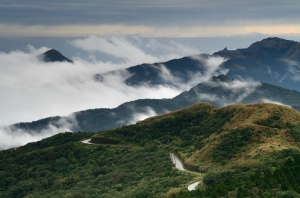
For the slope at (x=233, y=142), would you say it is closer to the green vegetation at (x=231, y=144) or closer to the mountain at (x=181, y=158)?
the green vegetation at (x=231, y=144)

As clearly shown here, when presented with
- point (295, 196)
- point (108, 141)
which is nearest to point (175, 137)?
point (108, 141)

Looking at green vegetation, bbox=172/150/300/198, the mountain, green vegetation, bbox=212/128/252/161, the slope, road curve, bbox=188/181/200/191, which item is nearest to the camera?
green vegetation, bbox=172/150/300/198

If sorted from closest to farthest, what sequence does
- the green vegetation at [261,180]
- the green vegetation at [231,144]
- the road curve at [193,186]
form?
1. the green vegetation at [261,180]
2. the road curve at [193,186]
3. the green vegetation at [231,144]

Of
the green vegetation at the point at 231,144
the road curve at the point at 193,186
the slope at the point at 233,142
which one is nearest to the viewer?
the slope at the point at 233,142

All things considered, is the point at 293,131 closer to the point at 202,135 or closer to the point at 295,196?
the point at 202,135

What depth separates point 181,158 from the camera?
4301 inches

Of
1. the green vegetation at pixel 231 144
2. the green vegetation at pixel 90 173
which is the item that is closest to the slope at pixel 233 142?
the green vegetation at pixel 231 144

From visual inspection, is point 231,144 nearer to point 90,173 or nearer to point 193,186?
point 193,186

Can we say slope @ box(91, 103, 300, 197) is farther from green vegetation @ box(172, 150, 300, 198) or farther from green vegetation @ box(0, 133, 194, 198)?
green vegetation @ box(0, 133, 194, 198)

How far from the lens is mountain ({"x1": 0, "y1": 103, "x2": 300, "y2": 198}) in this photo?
72062 mm

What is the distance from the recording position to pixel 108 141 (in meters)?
140

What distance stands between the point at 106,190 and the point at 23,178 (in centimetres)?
3872

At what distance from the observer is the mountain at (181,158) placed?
72.1 m

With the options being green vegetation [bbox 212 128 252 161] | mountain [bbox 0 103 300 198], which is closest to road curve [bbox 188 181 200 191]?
mountain [bbox 0 103 300 198]
